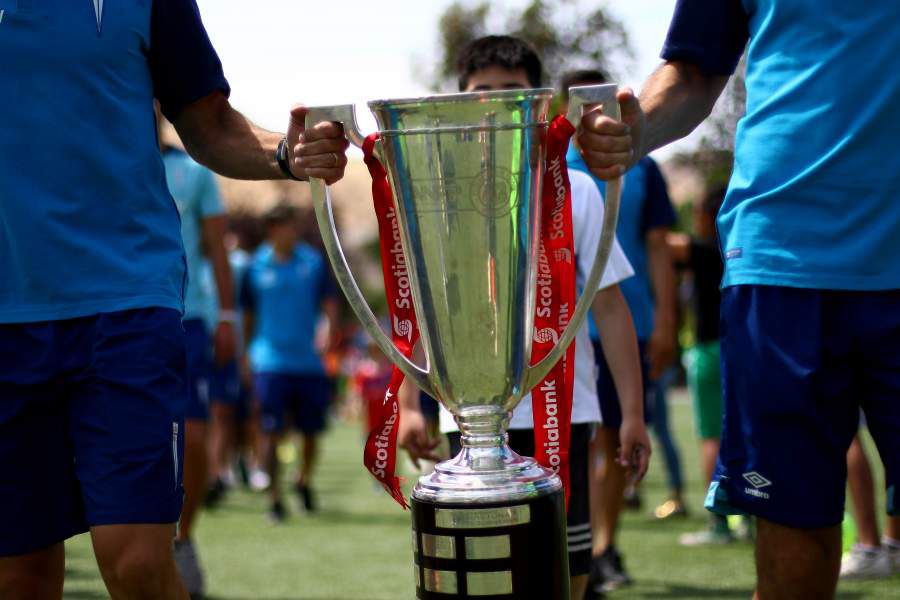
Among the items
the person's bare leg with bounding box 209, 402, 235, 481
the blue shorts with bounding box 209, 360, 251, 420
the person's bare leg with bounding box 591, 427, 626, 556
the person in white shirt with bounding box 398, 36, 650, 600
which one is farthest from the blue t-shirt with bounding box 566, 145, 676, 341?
the person's bare leg with bounding box 209, 402, 235, 481

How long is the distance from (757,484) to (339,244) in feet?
3.22

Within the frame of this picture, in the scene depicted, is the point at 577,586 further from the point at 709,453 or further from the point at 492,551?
the point at 709,453

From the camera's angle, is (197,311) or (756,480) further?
(197,311)

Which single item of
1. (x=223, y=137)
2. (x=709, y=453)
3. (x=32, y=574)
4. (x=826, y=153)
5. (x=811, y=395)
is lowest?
(x=709, y=453)

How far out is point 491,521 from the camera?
2271 millimetres

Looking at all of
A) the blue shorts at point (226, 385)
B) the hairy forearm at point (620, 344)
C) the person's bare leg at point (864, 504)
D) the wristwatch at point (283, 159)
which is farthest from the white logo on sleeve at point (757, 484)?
the blue shorts at point (226, 385)

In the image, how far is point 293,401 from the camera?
9.64 meters

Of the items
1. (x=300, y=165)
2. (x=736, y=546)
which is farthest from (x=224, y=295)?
(x=300, y=165)

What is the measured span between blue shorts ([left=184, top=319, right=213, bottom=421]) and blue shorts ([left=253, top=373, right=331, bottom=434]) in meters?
3.63

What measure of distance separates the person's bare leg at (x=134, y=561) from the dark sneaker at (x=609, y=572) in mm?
3056

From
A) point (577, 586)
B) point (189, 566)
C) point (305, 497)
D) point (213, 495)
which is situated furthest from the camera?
point (213, 495)

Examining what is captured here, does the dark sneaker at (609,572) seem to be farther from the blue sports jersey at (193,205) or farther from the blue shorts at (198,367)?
the blue sports jersey at (193,205)

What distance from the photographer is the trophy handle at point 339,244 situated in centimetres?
237

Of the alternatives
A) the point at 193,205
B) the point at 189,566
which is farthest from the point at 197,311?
the point at 189,566
